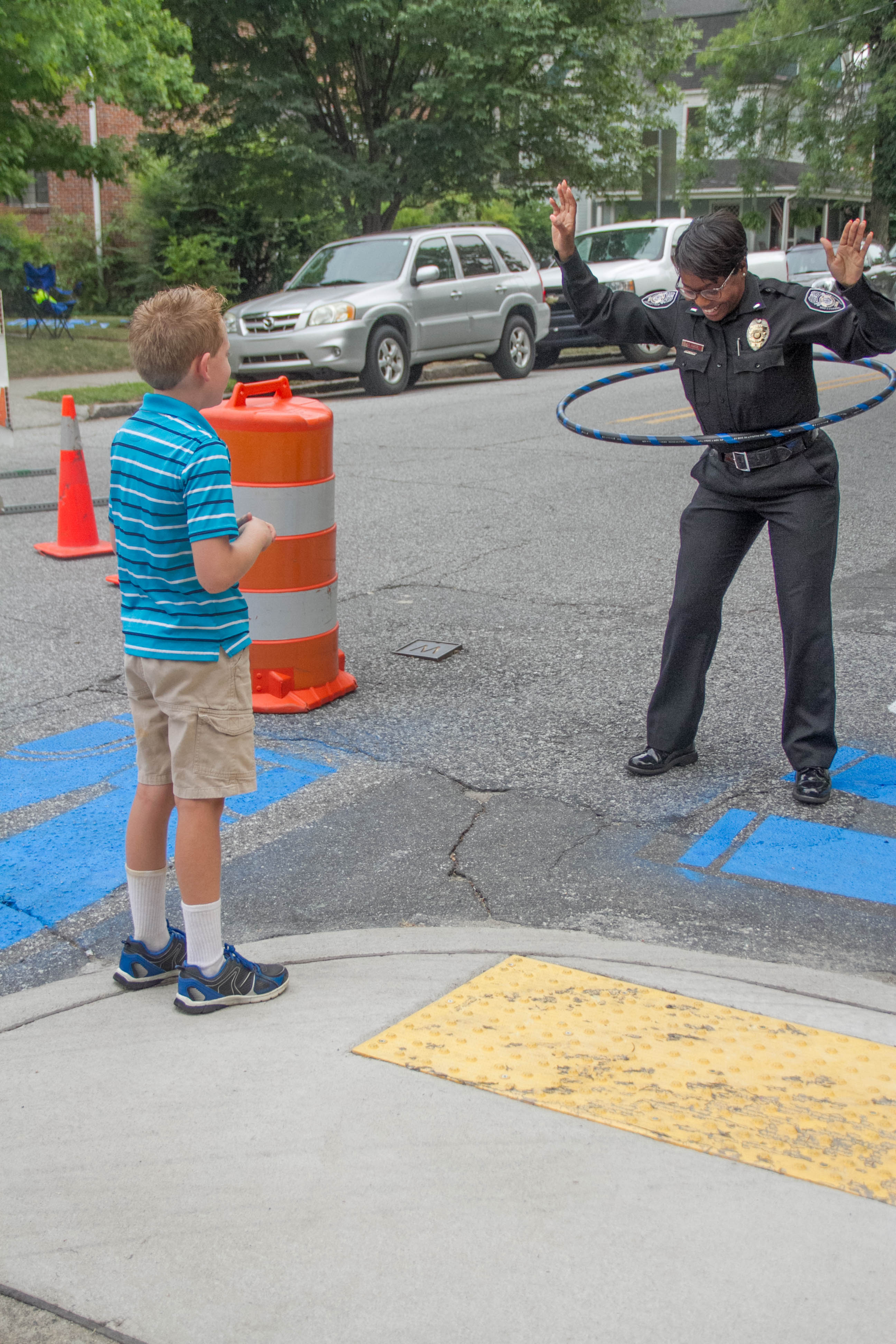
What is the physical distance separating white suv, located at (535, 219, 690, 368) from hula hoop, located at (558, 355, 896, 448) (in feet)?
43.9

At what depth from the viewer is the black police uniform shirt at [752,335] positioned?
405 cm

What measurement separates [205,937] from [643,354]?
18.4m

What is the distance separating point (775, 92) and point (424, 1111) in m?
35.8

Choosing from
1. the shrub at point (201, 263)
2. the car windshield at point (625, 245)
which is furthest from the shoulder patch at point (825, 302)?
the shrub at point (201, 263)

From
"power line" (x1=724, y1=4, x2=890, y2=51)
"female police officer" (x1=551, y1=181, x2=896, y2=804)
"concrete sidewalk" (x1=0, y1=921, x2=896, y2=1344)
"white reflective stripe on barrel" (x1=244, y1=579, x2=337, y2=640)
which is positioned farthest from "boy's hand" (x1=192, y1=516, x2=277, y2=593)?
"power line" (x1=724, y1=4, x2=890, y2=51)

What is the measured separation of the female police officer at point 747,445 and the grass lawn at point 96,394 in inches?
463

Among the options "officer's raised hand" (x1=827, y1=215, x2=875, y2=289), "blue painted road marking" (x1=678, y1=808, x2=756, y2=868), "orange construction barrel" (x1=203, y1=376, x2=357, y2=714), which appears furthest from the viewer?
"orange construction barrel" (x1=203, y1=376, x2=357, y2=714)

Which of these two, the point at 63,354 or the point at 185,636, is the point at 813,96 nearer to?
the point at 63,354

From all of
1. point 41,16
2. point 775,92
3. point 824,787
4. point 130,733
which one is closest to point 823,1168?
point 824,787

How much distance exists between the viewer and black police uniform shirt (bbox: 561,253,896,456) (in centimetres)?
405

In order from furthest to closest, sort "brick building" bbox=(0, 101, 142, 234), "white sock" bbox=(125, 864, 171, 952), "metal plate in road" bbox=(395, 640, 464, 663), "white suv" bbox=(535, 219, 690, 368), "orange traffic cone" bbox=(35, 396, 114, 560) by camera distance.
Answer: "brick building" bbox=(0, 101, 142, 234) < "white suv" bbox=(535, 219, 690, 368) < "orange traffic cone" bbox=(35, 396, 114, 560) < "metal plate in road" bbox=(395, 640, 464, 663) < "white sock" bbox=(125, 864, 171, 952)

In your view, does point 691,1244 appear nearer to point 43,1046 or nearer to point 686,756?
point 43,1046

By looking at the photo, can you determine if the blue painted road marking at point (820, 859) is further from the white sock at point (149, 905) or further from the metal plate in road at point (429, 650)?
the metal plate in road at point (429, 650)

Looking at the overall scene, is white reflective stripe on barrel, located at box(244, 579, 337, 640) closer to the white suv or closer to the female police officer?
the female police officer
